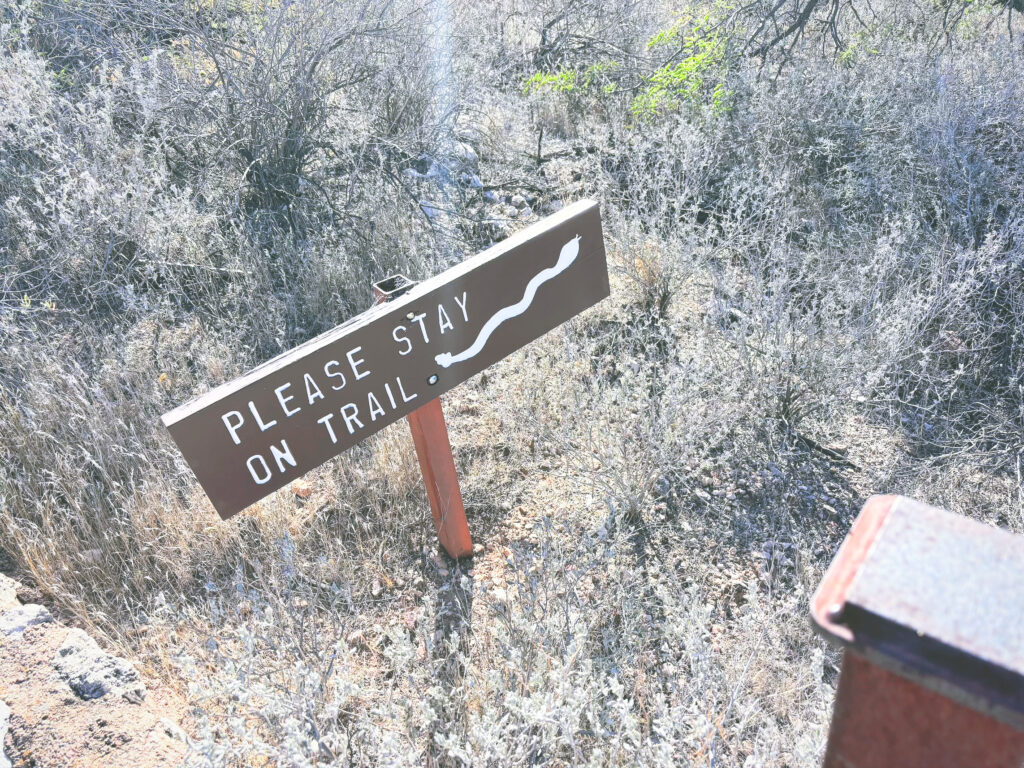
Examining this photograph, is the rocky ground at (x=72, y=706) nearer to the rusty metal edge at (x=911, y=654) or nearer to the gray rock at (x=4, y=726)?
the gray rock at (x=4, y=726)

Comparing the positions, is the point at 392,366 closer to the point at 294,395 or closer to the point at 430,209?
the point at 294,395

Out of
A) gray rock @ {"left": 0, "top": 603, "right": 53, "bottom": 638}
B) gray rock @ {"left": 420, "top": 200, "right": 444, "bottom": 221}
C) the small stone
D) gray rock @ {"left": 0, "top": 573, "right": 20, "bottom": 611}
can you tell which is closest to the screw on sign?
the small stone

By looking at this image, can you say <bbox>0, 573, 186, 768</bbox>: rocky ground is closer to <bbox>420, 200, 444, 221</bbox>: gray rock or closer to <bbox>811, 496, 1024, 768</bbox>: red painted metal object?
<bbox>811, 496, 1024, 768</bbox>: red painted metal object

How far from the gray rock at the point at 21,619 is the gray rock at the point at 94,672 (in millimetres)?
165

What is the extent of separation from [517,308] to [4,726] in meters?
1.76

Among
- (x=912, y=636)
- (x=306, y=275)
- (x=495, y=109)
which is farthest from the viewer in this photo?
(x=495, y=109)

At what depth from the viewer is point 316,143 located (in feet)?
14.0

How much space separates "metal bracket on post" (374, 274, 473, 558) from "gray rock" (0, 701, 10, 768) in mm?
1279

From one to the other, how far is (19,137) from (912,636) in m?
5.14

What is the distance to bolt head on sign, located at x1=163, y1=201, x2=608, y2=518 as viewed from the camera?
1532mm

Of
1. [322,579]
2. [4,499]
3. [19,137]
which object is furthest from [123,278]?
[322,579]

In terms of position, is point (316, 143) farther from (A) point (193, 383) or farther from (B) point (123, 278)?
(A) point (193, 383)

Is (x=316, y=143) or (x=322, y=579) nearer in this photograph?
(x=322, y=579)

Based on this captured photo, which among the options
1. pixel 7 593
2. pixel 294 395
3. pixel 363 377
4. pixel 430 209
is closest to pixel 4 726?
pixel 7 593
